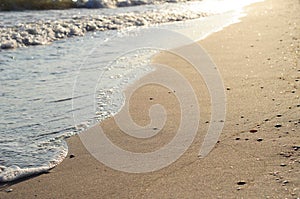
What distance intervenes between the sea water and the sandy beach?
0.65 feet

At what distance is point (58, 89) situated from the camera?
5172mm

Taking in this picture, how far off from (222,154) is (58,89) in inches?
102

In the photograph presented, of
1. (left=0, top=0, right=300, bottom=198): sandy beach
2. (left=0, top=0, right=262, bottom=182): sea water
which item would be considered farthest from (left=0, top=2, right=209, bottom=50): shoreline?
(left=0, top=0, right=300, bottom=198): sandy beach

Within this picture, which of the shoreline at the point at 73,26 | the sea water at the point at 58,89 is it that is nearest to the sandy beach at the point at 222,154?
the sea water at the point at 58,89

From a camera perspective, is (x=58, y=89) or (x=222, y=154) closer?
(x=222, y=154)

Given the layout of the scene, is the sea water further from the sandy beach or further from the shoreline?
the shoreline

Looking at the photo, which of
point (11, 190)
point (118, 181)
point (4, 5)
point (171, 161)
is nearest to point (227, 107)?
point (171, 161)

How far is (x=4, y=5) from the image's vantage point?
13.8m

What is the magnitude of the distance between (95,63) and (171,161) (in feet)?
11.8

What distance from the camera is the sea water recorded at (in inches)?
139

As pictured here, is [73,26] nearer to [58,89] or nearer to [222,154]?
[58,89]

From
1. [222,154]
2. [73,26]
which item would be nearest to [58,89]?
[222,154]

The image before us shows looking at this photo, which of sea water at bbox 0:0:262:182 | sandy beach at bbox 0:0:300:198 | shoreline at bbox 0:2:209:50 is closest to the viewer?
sandy beach at bbox 0:0:300:198

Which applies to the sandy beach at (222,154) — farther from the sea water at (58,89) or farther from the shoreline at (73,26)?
the shoreline at (73,26)
